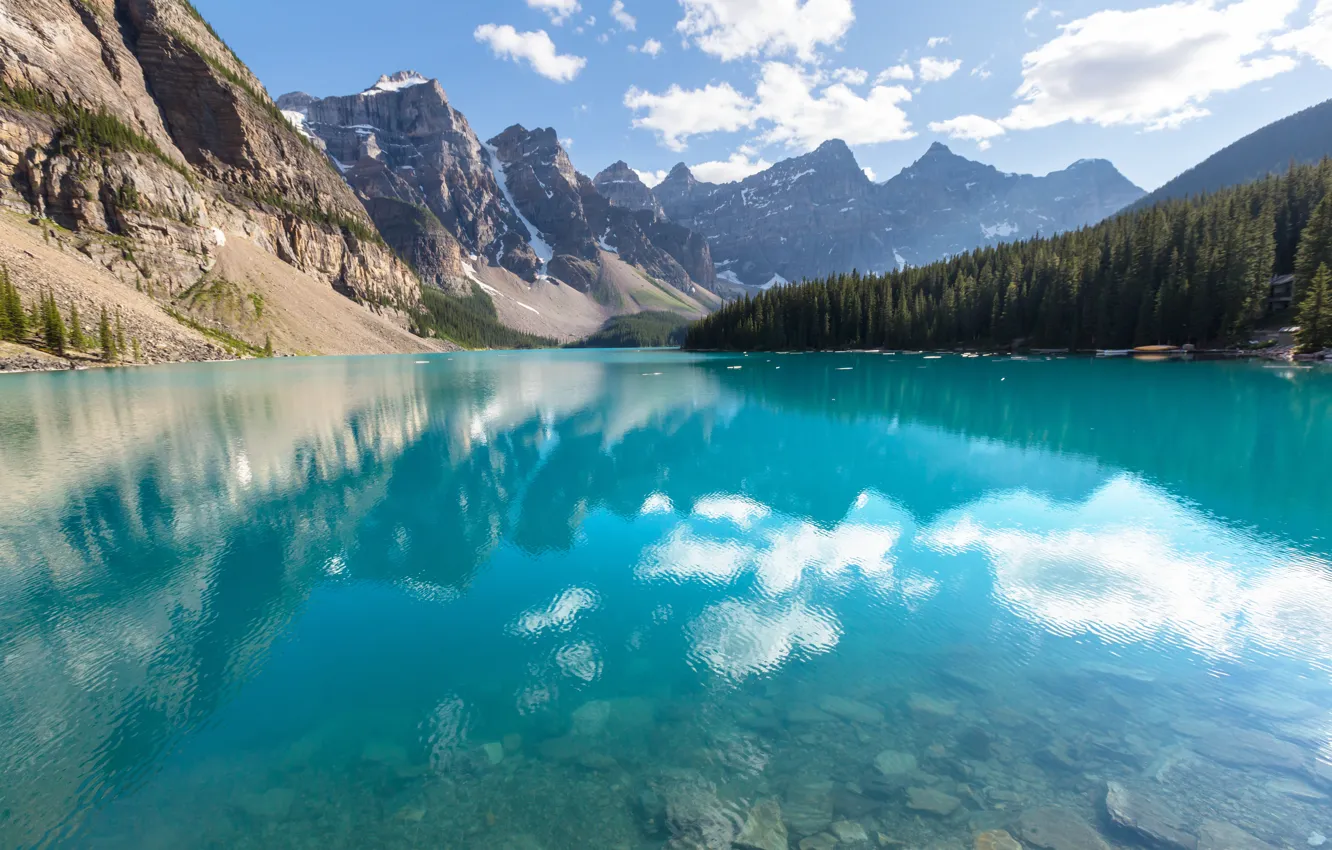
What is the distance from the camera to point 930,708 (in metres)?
7.18

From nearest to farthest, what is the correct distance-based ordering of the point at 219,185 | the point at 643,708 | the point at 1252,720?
the point at 1252,720 → the point at 643,708 → the point at 219,185

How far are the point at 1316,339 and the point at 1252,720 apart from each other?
7851 cm

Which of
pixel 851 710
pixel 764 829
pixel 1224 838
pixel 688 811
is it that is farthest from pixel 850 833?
pixel 1224 838

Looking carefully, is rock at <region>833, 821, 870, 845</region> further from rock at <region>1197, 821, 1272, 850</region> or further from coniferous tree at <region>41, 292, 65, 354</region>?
coniferous tree at <region>41, 292, 65, 354</region>

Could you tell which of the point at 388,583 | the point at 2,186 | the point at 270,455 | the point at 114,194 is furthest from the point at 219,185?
the point at 388,583

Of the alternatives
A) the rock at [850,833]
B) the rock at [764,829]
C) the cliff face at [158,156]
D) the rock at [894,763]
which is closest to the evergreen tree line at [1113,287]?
the rock at [894,763]

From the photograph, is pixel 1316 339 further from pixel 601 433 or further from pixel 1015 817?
pixel 1015 817

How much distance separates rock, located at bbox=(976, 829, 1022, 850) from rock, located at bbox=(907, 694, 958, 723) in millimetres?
1693

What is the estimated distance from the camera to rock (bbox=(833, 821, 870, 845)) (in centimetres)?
514

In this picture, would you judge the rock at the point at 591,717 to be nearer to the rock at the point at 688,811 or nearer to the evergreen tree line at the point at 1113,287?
the rock at the point at 688,811

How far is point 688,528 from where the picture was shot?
14953mm

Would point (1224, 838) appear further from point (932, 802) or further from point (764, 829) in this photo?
point (764, 829)

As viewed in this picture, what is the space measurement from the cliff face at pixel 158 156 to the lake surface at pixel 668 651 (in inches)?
4703

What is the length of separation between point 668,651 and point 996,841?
4805 millimetres
